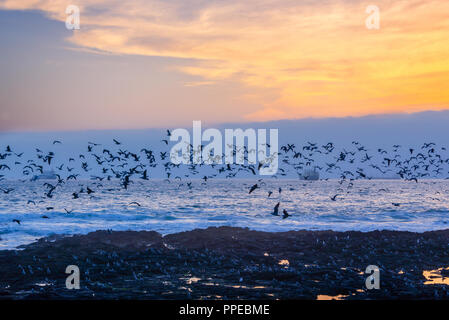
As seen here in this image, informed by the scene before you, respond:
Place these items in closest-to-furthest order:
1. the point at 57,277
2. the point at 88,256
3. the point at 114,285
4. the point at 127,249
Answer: the point at 114,285 < the point at 57,277 < the point at 88,256 < the point at 127,249

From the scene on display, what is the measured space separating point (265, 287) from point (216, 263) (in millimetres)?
5537

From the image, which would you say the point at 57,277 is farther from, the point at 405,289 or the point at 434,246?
the point at 434,246

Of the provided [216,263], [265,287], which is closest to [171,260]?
[216,263]

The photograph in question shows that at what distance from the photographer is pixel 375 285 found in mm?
18062

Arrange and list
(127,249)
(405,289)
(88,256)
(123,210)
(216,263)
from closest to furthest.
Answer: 1. (405,289)
2. (216,263)
3. (88,256)
4. (127,249)
5. (123,210)

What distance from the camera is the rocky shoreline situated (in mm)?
A: 17406

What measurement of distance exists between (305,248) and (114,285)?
1337cm

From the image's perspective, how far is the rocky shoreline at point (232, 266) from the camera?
17.4 metres

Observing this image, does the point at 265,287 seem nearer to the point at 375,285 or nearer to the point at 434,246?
the point at 375,285

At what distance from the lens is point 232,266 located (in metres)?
22.6

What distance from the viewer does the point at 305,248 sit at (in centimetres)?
2783

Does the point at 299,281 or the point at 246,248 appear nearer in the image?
the point at 299,281
